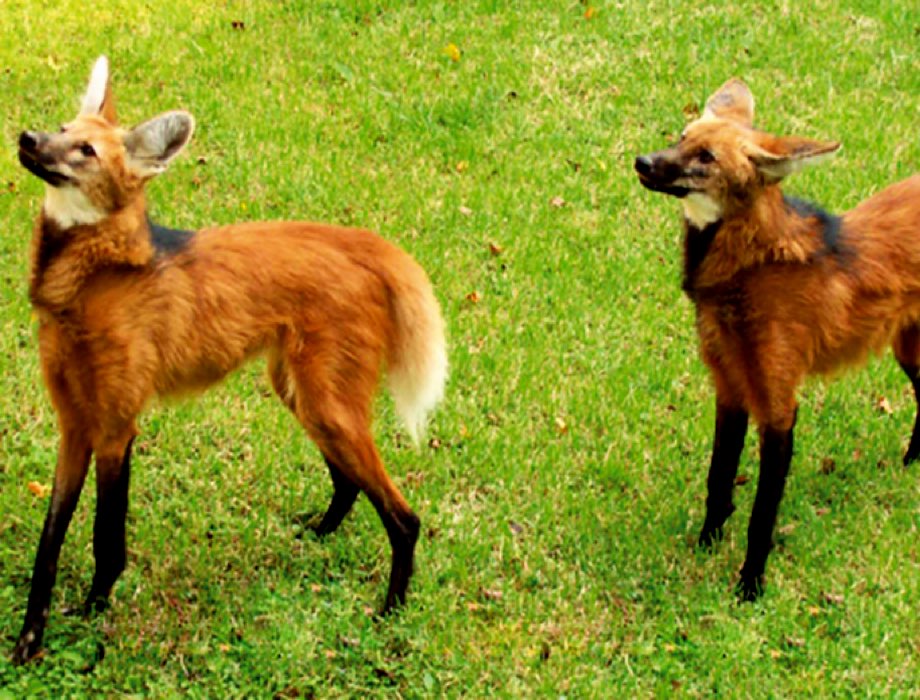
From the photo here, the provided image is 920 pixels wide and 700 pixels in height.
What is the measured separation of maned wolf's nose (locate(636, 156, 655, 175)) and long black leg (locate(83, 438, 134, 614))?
177cm

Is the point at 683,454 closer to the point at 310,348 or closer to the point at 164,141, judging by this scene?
the point at 310,348

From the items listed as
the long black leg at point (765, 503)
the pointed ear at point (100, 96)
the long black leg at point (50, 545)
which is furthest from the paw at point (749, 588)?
the pointed ear at point (100, 96)

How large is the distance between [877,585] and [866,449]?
0.84 meters

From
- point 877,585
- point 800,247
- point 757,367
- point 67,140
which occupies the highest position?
point 67,140

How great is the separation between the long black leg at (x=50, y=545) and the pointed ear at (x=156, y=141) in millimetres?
827

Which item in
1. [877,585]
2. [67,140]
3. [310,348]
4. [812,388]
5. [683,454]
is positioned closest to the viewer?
[67,140]

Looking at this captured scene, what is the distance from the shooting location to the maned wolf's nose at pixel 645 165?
143 inches

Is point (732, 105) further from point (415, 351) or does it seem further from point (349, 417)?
point (349, 417)

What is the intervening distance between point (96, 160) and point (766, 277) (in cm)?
206

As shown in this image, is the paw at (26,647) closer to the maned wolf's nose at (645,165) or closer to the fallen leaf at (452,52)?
the maned wolf's nose at (645,165)

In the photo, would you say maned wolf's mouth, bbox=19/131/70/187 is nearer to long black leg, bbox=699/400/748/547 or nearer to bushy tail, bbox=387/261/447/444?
bushy tail, bbox=387/261/447/444

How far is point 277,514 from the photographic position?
413 centimetres

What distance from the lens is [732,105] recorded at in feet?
13.2

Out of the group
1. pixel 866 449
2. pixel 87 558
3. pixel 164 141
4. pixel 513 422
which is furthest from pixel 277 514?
pixel 866 449
